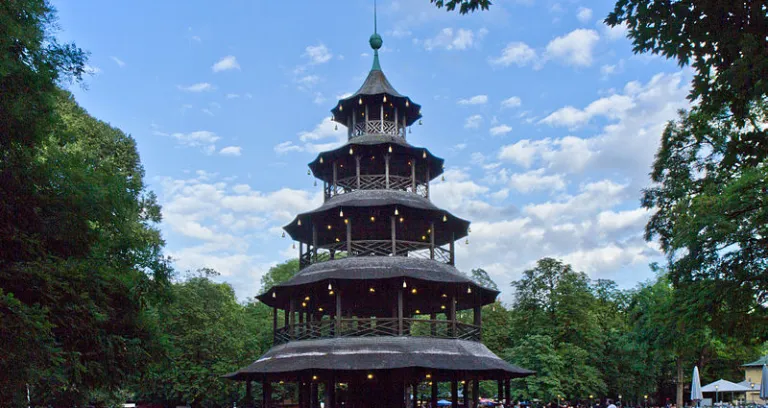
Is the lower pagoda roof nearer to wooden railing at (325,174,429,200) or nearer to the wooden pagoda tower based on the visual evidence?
the wooden pagoda tower

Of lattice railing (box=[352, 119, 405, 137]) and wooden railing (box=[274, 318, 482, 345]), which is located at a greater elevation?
lattice railing (box=[352, 119, 405, 137])

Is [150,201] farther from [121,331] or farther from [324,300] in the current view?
[121,331]

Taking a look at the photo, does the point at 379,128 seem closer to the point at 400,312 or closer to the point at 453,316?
the point at 453,316

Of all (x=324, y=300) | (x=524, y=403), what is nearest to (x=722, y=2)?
(x=324, y=300)

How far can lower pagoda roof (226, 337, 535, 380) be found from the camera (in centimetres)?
2627

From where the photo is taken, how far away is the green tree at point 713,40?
8656 mm

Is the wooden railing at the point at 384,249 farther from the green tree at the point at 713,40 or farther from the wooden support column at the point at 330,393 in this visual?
the green tree at the point at 713,40

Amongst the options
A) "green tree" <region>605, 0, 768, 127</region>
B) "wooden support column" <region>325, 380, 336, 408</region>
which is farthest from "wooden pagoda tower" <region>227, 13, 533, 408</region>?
"green tree" <region>605, 0, 768, 127</region>

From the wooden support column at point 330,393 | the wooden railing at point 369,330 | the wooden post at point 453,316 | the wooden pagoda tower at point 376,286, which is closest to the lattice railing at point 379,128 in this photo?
the wooden pagoda tower at point 376,286

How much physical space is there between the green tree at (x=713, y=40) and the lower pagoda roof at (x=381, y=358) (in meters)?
18.1

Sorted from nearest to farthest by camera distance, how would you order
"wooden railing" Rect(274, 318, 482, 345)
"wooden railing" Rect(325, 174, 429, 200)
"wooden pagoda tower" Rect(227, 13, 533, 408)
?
"wooden pagoda tower" Rect(227, 13, 533, 408) < "wooden railing" Rect(274, 318, 482, 345) < "wooden railing" Rect(325, 174, 429, 200)

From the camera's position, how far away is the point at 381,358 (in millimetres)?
26609

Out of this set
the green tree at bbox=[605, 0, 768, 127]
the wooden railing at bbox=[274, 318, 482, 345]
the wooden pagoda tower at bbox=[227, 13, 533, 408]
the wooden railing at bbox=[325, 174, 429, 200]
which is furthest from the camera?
the wooden railing at bbox=[325, 174, 429, 200]

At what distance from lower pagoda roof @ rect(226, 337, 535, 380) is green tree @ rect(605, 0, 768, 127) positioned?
18.1 metres
